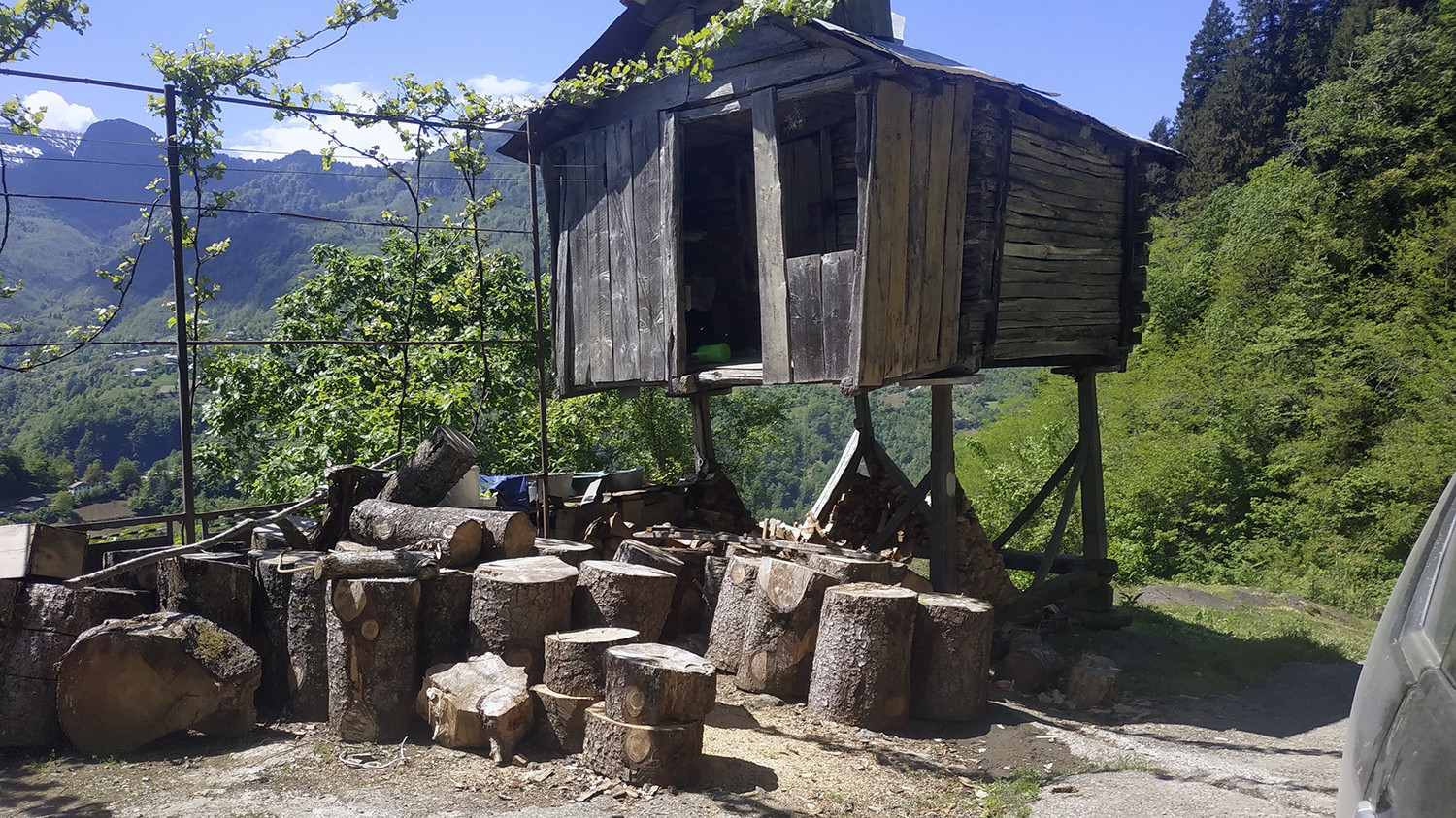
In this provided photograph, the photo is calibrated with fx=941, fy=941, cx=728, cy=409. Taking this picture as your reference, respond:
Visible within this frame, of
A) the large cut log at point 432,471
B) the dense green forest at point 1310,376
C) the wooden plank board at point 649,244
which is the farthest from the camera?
the dense green forest at point 1310,376

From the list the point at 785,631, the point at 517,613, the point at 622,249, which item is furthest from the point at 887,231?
the point at 517,613

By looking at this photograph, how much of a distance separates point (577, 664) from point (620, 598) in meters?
0.86

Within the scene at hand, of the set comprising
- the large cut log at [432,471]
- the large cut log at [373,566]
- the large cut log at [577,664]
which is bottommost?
the large cut log at [577,664]

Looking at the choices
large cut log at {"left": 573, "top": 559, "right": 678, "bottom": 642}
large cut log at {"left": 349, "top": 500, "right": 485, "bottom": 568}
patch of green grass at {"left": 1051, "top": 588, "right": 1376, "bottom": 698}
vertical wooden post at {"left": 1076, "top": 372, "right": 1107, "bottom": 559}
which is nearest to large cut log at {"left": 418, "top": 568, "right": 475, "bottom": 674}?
large cut log at {"left": 349, "top": 500, "right": 485, "bottom": 568}

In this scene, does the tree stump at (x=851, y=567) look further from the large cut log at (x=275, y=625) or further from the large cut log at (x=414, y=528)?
the large cut log at (x=275, y=625)

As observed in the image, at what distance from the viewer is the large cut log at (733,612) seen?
6.94m

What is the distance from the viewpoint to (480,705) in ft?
17.8

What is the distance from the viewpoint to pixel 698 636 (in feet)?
25.1

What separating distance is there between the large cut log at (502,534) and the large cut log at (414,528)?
48 millimetres

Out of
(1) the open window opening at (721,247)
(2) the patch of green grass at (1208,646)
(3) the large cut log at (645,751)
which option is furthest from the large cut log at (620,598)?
(1) the open window opening at (721,247)

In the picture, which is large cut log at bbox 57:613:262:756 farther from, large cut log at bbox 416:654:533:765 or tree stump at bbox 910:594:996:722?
tree stump at bbox 910:594:996:722

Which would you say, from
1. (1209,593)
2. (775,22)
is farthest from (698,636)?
(1209,593)

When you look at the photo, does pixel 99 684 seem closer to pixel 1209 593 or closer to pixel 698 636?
pixel 698 636

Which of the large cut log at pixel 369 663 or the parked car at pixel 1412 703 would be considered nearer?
the parked car at pixel 1412 703
